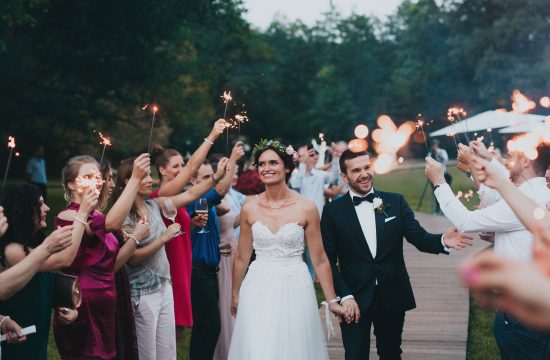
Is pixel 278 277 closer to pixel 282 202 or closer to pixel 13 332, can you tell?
pixel 282 202

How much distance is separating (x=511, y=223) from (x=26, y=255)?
2.97 metres

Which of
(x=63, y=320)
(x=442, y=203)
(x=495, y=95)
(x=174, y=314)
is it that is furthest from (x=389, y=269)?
(x=495, y=95)

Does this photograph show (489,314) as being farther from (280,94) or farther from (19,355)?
(280,94)

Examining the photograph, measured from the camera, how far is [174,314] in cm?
611

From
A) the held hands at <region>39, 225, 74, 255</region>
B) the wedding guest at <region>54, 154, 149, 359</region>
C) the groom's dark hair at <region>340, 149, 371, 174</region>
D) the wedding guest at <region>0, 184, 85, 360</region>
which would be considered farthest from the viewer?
the groom's dark hair at <region>340, 149, 371, 174</region>

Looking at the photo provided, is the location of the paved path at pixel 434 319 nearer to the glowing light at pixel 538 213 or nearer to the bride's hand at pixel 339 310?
the bride's hand at pixel 339 310

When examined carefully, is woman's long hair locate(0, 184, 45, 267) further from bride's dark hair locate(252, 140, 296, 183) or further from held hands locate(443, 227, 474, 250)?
held hands locate(443, 227, 474, 250)

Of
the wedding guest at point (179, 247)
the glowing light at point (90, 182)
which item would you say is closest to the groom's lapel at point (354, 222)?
the wedding guest at point (179, 247)

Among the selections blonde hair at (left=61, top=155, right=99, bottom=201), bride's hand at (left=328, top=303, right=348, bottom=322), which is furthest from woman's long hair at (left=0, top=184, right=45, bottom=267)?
bride's hand at (left=328, top=303, right=348, bottom=322)

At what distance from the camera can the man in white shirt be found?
4.56 meters

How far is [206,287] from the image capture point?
6.63 meters

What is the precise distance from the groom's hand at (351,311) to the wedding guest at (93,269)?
168 cm

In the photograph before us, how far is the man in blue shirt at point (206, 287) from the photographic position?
657cm

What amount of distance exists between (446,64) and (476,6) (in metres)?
4.74
